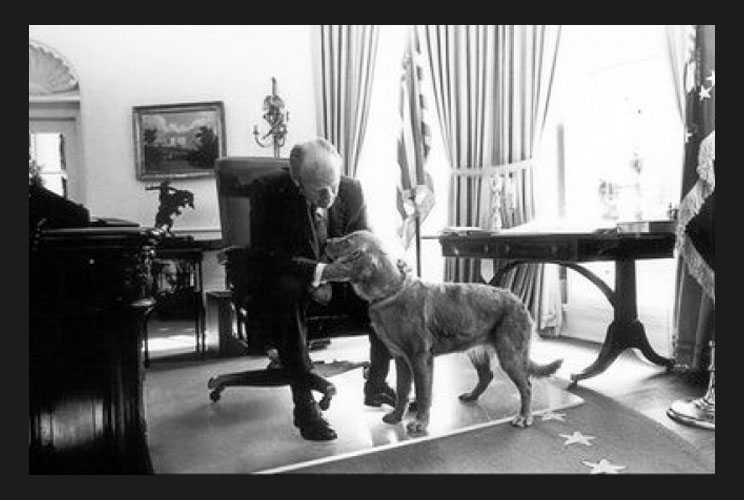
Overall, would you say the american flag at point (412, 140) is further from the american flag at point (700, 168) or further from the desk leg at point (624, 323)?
the american flag at point (700, 168)

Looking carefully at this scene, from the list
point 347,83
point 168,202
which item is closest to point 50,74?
point 168,202

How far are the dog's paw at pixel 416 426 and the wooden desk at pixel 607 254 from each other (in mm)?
1007

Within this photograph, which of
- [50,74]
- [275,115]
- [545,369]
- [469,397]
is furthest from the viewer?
[50,74]

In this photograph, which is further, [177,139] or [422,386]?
[177,139]

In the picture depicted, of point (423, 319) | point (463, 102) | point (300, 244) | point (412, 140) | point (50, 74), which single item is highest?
point (50, 74)

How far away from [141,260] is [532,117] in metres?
3.07

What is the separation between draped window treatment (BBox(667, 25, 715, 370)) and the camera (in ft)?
7.25

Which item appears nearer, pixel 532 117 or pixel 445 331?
pixel 445 331

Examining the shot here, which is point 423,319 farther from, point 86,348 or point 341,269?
point 86,348

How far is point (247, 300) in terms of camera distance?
229 cm

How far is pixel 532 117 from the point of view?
3797mm

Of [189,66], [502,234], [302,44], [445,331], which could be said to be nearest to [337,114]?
[302,44]

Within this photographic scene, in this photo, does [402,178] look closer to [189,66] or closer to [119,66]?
[189,66]

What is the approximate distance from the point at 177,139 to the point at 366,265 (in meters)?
2.94
